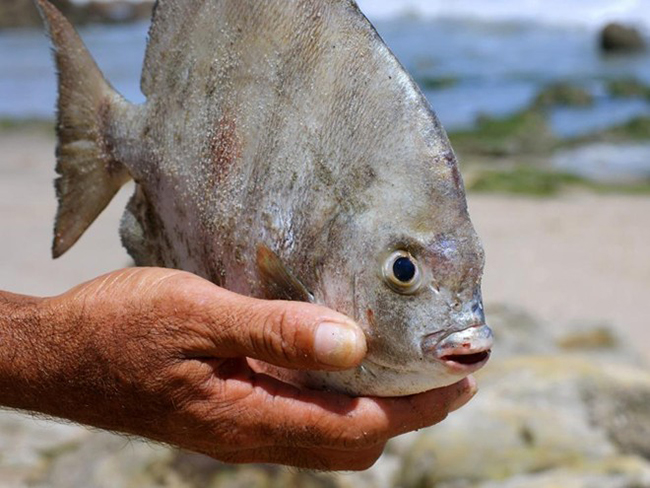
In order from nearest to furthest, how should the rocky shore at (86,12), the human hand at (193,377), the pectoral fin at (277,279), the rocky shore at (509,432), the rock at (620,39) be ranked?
the pectoral fin at (277,279) < the human hand at (193,377) < the rocky shore at (509,432) < the rock at (620,39) < the rocky shore at (86,12)

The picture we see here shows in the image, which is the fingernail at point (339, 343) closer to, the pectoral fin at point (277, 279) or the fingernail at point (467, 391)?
the pectoral fin at point (277, 279)

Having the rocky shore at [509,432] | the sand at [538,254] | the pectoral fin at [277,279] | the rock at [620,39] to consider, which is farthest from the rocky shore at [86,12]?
the pectoral fin at [277,279]

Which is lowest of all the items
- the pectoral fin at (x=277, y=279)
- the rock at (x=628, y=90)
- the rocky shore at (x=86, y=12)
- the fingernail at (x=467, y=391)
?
the pectoral fin at (x=277, y=279)

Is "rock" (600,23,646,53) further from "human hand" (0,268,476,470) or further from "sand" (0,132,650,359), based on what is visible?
"human hand" (0,268,476,470)

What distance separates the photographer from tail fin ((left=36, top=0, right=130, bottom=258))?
212 cm

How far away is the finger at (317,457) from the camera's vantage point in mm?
2188

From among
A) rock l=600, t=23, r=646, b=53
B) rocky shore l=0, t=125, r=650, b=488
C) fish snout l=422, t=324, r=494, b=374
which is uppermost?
rock l=600, t=23, r=646, b=53

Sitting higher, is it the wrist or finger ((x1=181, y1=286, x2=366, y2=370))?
finger ((x1=181, y1=286, x2=366, y2=370))

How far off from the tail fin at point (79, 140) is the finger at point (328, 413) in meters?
0.48

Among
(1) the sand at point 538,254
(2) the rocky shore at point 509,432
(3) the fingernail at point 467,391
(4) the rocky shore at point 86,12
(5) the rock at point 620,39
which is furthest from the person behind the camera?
(4) the rocky shore at point 86,12

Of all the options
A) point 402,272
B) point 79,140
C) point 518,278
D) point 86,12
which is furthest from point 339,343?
point 86,12

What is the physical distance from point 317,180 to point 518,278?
28.9ft

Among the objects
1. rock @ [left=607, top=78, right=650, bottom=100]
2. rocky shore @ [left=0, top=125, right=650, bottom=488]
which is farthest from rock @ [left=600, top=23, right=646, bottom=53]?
rocky shore @ [left=0, top=125, right=650, bottom=488]

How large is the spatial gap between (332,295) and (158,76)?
→ 0.61 m
